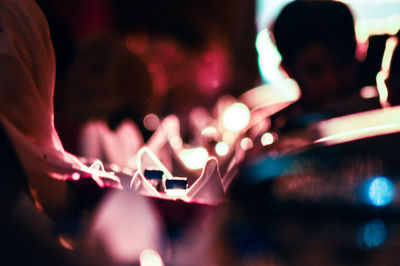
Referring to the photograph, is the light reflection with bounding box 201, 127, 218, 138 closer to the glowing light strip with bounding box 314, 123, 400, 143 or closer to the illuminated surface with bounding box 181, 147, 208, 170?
the illuminated surface with bounding box 181, 147, 208, 170

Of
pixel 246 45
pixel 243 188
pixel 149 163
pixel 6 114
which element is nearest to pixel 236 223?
pixel 243 188

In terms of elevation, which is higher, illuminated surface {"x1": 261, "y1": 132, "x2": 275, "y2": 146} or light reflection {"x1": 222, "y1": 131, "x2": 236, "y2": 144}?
illuminated surface {"x1": 261, "y1": 132, "x2": 275, "y2": 146}

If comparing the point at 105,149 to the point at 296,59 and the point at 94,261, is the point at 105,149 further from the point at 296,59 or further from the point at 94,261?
the point at 94,261

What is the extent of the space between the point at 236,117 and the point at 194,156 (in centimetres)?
138

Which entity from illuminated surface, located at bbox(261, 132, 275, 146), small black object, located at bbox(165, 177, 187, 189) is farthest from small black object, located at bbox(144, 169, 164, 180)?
illuminated surface, located at bbox(261, 132, 275, 146)

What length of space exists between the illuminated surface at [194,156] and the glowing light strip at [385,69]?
2.27 feet

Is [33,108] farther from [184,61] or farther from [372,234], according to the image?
[184,61]

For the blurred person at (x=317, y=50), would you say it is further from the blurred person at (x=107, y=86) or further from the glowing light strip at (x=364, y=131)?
the blurred person at (x=107, y=86)

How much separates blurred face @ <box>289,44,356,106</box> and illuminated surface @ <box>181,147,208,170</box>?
1.51ft

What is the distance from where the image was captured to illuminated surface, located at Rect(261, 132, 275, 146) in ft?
5.09

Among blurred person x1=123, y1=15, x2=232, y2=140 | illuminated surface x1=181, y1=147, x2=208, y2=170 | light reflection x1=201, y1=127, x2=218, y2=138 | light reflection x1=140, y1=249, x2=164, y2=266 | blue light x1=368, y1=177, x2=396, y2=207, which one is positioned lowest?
blurred person x1=123, y1=15, x2=232, y2=140

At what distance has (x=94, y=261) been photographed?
1.38 metres

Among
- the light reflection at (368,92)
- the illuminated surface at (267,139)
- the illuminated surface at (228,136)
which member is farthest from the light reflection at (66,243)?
the illuminated surface at (228,136)

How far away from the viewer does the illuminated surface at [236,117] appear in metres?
3.45
